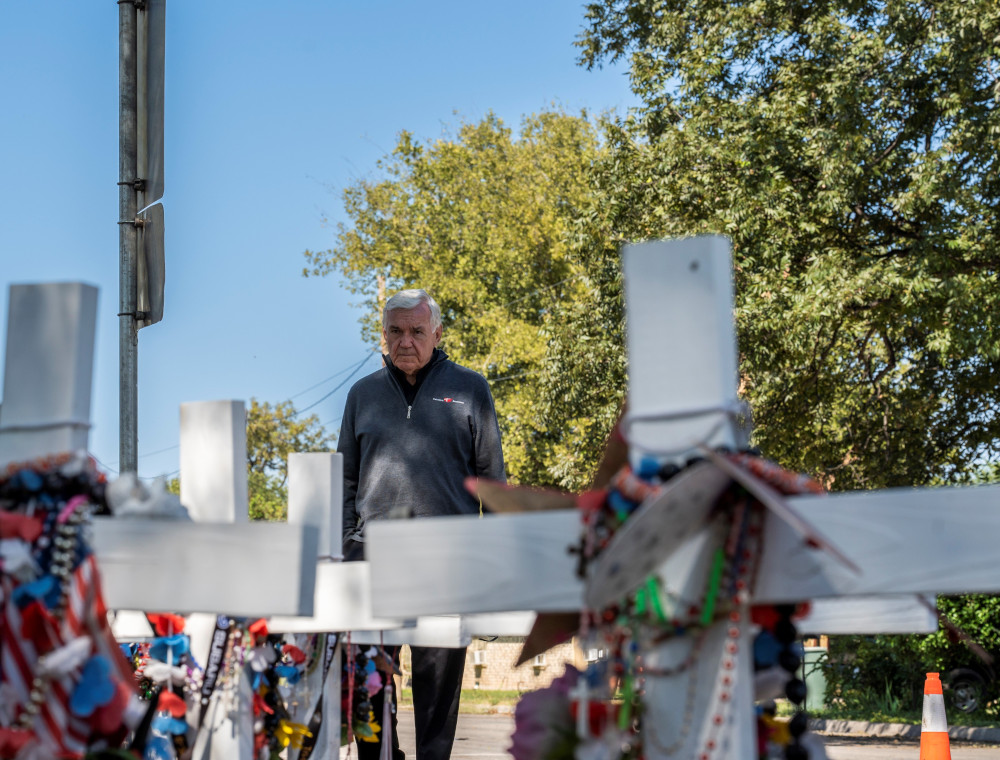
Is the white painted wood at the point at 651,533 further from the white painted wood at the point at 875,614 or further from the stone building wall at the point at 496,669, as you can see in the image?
the stone building wall at the point at 496,669

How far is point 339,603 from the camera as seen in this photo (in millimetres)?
2996

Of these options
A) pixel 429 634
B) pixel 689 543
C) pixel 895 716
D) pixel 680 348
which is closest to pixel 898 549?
pixel 689 543

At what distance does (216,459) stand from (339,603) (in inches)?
23.9

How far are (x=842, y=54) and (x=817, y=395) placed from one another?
3.88 m

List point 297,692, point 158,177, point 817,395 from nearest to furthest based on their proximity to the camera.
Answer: point 297,692, point 158,177, point 817,395

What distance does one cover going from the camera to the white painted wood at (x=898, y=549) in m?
1.74

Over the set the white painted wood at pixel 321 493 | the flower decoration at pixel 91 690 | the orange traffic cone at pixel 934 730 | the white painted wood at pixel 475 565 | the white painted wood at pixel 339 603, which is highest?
the white painted wood at pixel 321 493

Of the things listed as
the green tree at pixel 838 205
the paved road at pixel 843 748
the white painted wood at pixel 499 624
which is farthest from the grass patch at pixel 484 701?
the white painted wood at pixel 499 624

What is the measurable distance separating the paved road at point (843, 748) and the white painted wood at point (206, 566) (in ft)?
20.6

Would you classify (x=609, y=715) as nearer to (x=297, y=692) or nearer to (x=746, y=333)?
(x=297, y=692)

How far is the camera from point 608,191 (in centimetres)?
1373

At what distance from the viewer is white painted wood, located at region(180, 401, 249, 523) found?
8.55 ft

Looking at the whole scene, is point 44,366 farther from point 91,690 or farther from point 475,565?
point 475,565

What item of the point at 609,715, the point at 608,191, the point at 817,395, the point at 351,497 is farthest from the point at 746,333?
the point at 609,715
